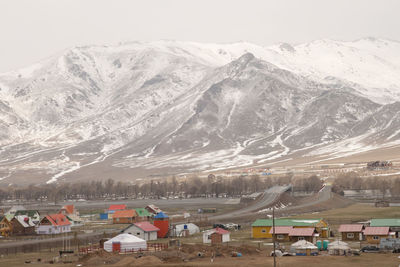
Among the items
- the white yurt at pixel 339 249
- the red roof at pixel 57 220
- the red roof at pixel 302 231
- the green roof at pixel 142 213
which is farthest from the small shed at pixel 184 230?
the white yurt at pixel 339 249

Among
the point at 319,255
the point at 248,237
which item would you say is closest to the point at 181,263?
the point at 319,255

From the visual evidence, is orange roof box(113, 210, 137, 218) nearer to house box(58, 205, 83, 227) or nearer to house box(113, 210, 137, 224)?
house box(113, 210, 137, 224)

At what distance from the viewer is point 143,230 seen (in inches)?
4018

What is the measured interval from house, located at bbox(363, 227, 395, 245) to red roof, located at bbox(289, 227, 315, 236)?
737cm

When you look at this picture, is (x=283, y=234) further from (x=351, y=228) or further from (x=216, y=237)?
(x=216, y=237)

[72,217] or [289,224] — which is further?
[72,217]

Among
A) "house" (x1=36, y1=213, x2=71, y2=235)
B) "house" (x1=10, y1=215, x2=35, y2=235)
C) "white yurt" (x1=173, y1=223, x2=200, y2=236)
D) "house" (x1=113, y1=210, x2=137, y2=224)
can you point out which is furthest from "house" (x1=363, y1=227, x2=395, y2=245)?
"house" (x1=10, y1=215, x2=35, y2=235)

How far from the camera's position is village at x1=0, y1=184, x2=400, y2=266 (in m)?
75.9

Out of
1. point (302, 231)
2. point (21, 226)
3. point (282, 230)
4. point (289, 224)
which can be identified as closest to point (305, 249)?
point (302, 231)

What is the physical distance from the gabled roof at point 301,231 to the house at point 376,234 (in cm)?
737

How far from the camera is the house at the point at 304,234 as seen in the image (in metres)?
93.1

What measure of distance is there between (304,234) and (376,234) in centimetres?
987

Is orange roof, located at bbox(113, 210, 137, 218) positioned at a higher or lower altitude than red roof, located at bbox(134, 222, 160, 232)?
higher

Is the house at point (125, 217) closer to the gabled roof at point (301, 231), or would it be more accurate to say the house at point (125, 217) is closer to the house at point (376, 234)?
the gabled roof at point (301, 231)
